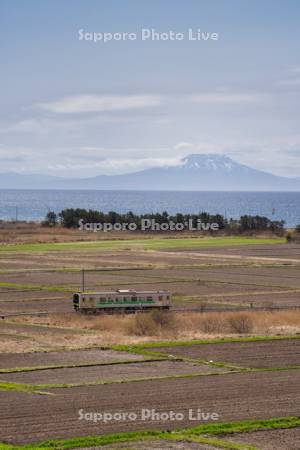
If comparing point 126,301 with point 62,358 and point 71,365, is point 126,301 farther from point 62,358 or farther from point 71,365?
point 71,365

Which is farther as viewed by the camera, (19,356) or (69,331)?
(69,331)

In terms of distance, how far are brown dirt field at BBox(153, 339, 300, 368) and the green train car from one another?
1468 cm

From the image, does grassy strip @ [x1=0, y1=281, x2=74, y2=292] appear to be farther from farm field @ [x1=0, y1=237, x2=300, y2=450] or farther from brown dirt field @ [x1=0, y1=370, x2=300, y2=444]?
brown dirt field @ [x1=0, y1=370, x2=300, y2=444]

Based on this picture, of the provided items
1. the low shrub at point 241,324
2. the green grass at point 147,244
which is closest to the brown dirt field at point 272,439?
the low shrub at point 241,324

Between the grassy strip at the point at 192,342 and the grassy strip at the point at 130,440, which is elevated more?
the grassy strip at the point at 192,342

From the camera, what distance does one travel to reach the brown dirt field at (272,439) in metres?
25.9

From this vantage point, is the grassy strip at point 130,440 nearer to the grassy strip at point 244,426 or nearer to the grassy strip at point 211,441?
the grassy strip at point 211,441

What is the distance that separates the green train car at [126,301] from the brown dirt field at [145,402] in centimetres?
A: 2266

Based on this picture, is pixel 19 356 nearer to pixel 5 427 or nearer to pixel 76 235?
pixel 5 427

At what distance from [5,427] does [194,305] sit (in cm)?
3584

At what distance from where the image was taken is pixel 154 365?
126ft

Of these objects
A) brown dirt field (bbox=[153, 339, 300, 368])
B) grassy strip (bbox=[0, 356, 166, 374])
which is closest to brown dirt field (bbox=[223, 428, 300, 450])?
brown dirt field (bbox=[153, 339, 300, 368])

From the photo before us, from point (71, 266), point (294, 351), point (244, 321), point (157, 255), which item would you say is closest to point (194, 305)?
point (244, 321)

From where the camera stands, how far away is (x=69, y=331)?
161 ft
